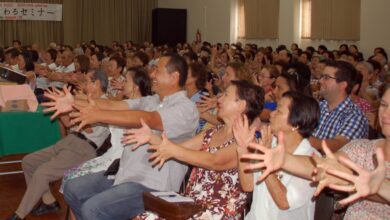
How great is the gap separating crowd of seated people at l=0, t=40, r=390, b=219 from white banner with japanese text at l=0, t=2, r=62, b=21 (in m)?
14.4

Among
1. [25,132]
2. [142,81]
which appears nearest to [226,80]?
[142,81]

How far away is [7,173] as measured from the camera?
557cm

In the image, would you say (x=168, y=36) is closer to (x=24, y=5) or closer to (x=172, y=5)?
(x=172, y=5)

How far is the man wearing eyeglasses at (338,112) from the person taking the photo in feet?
11.1

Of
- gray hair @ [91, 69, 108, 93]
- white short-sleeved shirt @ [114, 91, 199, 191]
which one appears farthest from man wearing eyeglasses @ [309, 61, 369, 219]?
gray hair @ [91, 69, 108, 93]

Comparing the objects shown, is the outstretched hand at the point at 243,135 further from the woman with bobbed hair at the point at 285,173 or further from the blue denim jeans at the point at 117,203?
the blue denim jeans at the point at 117,203

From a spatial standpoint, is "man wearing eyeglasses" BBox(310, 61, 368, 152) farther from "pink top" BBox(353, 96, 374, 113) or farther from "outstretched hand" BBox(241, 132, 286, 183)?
"outstretched hand" BBox(241, 132, 286, 183)

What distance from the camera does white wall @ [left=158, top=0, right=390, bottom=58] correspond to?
1069 cm

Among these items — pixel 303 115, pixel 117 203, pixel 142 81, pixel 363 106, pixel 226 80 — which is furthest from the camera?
pixel 226 80

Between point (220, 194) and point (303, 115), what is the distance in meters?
0.61

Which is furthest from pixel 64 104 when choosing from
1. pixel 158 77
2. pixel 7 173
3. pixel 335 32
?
pixel 335 32

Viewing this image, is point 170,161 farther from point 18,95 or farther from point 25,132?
point 18,95

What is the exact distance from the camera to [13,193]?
16.4 ft

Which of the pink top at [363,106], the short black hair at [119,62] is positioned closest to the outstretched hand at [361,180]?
the pink top at [363,106]
